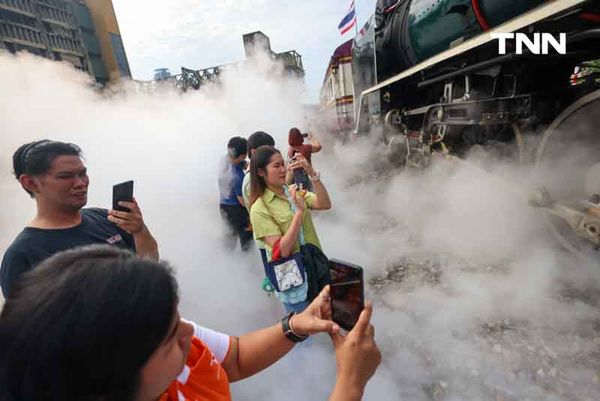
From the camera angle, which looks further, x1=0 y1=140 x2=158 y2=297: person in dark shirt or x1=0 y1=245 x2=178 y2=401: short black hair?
x1=0 y1=140 x2=158 y2=297: person in dark shirt

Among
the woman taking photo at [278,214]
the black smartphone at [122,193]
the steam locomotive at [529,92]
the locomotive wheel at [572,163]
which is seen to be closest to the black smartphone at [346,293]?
the woman taking photo at [278,214]

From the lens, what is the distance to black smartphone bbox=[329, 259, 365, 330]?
1076 mm

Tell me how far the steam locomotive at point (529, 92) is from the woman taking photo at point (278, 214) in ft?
5.61

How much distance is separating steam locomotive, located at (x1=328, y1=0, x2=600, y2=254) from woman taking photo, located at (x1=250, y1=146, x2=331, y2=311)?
5.61 feet

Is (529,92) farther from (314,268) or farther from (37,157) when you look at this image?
(37,157)

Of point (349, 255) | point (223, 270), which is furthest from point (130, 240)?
point (349, 255)

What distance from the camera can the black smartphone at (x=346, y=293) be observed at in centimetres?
108

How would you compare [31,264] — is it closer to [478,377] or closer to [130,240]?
[130,240]

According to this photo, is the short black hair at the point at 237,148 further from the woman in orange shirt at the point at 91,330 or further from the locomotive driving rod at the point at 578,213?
the woman in orange shirt at the point at 91,330

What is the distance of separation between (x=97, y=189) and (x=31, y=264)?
12.8 ft

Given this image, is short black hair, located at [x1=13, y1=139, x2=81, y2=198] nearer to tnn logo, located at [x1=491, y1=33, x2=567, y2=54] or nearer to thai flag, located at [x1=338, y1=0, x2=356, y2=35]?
tnn logo, located at [x1=491, y1=33, x2=567, y2=54]

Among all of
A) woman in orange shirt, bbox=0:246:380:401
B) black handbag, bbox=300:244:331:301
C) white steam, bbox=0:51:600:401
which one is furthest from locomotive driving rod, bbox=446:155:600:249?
woman in orange shirt, bbox=0:246:380:401

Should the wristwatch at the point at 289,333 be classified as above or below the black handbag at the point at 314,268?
above

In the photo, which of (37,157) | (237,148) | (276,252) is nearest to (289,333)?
(276,252)
